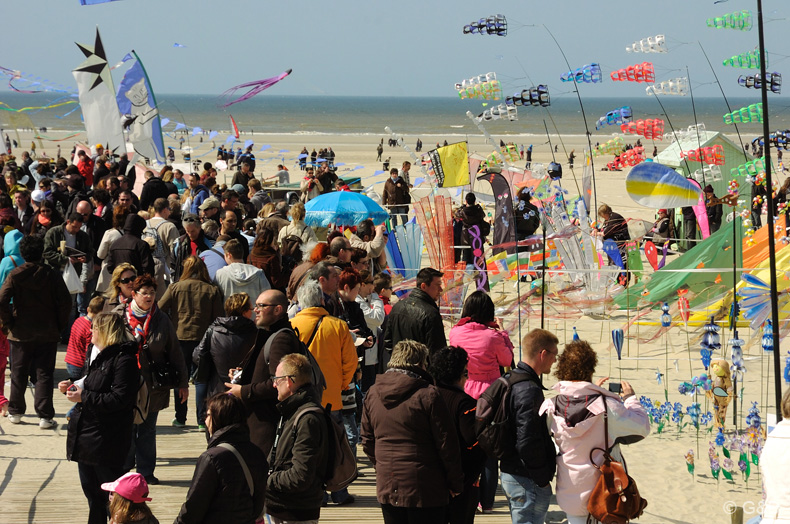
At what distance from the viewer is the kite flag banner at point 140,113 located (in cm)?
1681

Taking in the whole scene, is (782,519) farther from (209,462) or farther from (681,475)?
(681,475)

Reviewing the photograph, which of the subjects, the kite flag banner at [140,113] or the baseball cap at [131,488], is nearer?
the baseball cap at [131,488]

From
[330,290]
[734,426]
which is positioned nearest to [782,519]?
[330,290]

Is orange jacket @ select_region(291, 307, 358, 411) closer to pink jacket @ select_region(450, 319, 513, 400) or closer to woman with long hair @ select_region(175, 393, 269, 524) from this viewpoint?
pink jacket @ select_region(450, 319, 513, 400)

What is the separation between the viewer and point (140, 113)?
16.9m

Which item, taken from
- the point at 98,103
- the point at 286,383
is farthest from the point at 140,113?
the point at 286,383

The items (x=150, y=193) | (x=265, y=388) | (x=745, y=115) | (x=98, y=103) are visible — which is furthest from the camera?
(x=98, y=103)

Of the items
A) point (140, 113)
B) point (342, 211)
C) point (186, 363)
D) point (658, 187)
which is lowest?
point (186, 363)

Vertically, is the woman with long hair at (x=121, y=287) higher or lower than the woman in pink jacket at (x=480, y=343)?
higher

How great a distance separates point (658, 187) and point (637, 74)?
114 inches

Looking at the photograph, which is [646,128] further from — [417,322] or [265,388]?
[265,388]

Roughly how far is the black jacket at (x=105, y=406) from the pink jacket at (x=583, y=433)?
191 cm

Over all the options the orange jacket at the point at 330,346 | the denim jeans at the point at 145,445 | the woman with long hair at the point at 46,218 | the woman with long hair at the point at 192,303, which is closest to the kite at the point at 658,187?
the woman with long hair at the point at 192,303

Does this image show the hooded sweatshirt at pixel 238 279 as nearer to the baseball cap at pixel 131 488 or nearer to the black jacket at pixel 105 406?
the black jacket at pixel 105 406
